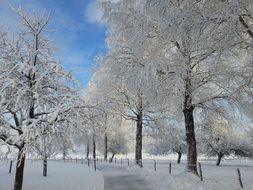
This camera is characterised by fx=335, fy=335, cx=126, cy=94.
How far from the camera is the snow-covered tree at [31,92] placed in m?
11.4

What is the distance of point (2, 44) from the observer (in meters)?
12.8

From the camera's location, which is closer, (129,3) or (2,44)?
(129,3)

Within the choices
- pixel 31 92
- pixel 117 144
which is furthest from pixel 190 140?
pixel 117 144

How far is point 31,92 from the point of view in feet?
39.7

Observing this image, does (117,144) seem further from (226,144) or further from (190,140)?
(190,140)

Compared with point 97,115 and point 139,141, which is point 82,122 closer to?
point 97,115

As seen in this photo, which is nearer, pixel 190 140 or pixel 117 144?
pixel 190 140

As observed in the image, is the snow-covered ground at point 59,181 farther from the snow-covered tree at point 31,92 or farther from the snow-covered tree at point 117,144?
the snow-covered tree at point 117,144

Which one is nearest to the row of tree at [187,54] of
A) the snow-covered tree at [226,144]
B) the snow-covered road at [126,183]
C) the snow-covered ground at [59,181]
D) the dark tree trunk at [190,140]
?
the dark tree trunk at [190,140]

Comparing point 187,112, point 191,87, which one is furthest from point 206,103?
→ point 191,87

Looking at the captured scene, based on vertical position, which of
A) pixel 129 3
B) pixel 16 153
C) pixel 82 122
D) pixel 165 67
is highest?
pixel 129 3

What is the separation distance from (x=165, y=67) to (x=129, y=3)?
10.2 ft

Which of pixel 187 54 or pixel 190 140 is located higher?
pixel 187 54

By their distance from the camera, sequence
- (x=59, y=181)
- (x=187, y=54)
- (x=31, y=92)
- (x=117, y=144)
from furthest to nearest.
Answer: (x=117, y=144)
(x=59, y=181)
(x=187, y=54)
(x=31, y=92)
